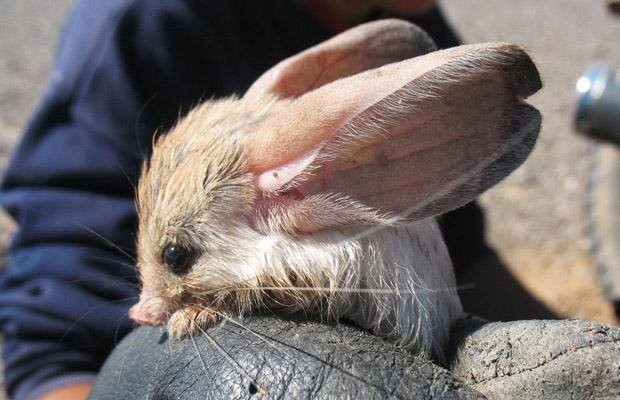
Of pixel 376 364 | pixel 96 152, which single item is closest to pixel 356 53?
pixel 376 364

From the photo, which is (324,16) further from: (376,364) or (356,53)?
(376,364)

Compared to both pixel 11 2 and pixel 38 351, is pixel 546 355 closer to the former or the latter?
pixel 38 351

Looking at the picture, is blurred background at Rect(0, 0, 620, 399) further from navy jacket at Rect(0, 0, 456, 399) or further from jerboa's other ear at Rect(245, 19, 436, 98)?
jerboa's other ear at Rect(245, 19, 436, 98)

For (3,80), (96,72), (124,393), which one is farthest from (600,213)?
(3,80)

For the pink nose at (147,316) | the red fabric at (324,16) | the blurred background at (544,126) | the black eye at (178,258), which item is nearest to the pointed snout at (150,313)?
the pink nose at (147,316)

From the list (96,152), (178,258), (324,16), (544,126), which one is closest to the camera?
(178,258)

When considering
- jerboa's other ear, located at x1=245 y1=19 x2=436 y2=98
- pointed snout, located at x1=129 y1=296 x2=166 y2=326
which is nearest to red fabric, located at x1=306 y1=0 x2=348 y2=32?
jerboa's other ear, located at x1=245 y1=19 x2=436 y2=98

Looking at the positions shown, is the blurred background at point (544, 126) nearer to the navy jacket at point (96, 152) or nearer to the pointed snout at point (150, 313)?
the navy jacket at point (96, 152)
